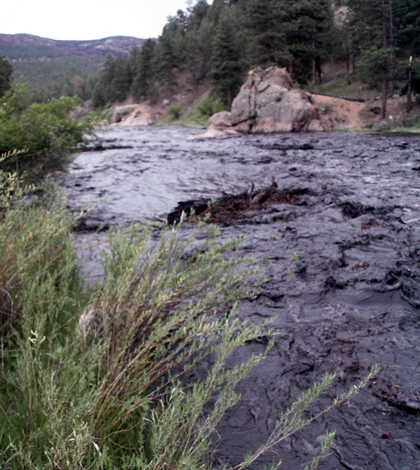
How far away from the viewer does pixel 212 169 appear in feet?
35.8

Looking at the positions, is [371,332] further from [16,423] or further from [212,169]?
[212,169]

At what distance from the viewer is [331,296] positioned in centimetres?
339

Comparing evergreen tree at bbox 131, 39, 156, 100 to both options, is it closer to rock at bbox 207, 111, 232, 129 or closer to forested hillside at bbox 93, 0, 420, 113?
forested hillside at bbox 93, 0, 420, 113

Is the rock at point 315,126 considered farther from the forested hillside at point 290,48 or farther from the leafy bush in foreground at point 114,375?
the leafy bush in foreground at point 114,375

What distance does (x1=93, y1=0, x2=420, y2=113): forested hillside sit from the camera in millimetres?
24469

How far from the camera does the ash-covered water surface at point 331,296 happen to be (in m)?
1.91

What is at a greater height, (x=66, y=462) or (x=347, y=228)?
(x=66, y=462)

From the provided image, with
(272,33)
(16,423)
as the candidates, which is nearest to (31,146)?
(16,423)

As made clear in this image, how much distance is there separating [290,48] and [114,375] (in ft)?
129

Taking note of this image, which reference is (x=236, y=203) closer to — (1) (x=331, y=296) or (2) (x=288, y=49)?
(1) (x=331, y=296)

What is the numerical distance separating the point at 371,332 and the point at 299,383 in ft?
2.84

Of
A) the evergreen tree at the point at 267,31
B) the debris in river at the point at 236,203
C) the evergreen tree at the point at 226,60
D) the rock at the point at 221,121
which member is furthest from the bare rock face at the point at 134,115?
the debris in river at the point at 236,203

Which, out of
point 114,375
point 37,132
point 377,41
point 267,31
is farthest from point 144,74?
point 114,375

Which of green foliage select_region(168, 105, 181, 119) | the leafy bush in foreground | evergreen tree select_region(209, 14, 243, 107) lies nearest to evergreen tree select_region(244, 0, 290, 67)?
evergreen tree select_region(209, 14, 243, 107)
